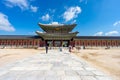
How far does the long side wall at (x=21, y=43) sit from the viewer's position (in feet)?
154

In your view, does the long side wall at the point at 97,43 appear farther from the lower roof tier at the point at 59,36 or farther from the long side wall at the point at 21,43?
the long side wall at the point at 21,43

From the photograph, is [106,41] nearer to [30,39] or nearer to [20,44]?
[30,39]

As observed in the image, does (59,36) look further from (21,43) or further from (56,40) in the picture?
(21,43)

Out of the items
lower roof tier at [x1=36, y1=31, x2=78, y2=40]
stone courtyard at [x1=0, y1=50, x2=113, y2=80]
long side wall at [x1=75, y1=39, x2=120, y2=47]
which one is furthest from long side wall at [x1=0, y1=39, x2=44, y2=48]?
stone courtyard at [x1=0, y1=50, x2=113, y2=80]

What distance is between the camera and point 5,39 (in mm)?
46844

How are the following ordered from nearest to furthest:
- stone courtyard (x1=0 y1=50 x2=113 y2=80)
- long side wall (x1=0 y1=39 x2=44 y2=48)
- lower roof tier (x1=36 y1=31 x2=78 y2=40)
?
stone courtyard (x1=0 y1=50 x2=113 y2=80) < lower roof tier (x1=36 y1=31 x2=78 y2=40) < long side wall (x1=0 y1=39 x2=44 y2=48)

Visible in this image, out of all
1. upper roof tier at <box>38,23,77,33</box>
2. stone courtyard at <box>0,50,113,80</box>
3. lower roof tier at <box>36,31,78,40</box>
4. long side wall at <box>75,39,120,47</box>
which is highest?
upper roof tier at <box>38,23,77,33</box>

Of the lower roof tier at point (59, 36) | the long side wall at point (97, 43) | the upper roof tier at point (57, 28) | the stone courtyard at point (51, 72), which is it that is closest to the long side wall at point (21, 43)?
the lower roof tier at point (59, 36)

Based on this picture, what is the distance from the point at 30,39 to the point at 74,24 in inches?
643

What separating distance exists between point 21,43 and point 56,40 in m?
12.4

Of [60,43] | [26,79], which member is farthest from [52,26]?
[26,79]

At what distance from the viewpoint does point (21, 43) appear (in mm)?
47219

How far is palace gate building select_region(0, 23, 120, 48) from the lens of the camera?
46.6 meters

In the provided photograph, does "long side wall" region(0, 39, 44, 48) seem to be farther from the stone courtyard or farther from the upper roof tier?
the stone courtyard
